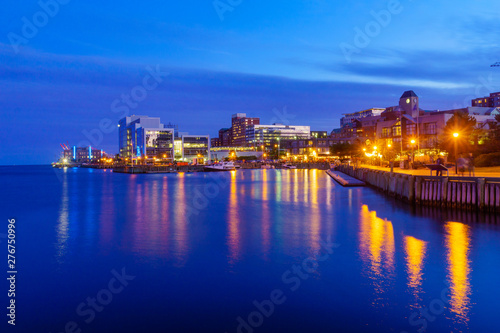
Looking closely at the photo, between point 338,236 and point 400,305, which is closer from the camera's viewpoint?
point 400,305

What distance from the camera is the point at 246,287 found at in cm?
1576

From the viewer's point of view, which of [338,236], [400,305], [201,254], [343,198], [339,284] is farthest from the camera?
[343,198]

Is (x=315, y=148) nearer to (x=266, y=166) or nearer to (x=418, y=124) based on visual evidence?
(x=266, y=166)

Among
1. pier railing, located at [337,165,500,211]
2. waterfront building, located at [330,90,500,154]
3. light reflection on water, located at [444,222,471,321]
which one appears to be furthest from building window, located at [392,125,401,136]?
light reflection on water, located at [444,222,471,321]

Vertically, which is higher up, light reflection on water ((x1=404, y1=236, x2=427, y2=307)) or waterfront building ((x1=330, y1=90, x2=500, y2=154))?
waterfront building ((x1=330, y1=90, x2=500, y2=154))

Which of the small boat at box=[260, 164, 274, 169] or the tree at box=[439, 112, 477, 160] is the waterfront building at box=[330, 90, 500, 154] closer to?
the tree at box=[439, 112, 477, 160]

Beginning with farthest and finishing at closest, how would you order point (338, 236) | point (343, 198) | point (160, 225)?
1. point (343, 198)
2. point (160, 225)
3. point (338, 236)

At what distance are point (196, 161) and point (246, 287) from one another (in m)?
181

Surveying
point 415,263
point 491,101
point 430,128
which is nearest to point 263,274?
point 415,263

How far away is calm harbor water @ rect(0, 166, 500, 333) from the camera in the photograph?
12805 mm

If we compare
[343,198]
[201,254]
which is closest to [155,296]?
[201,254]

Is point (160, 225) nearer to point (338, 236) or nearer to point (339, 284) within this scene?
point (338, 236)

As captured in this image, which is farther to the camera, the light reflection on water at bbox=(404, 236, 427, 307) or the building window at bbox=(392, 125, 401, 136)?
the building window at bbox=(392, 125, 401, 136)

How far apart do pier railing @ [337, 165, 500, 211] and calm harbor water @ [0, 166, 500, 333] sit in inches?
44.5
